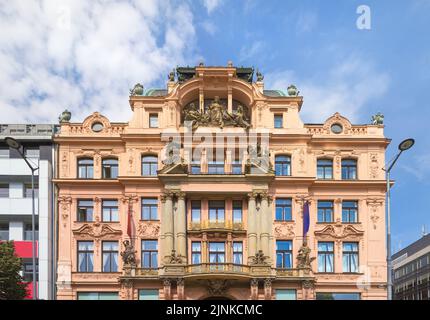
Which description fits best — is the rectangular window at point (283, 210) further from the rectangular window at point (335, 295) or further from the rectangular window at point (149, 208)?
the rectangular window at point (149, 208)

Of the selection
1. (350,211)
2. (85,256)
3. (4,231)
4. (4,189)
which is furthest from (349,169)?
(4,231)

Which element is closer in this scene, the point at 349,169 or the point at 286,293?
the point at 286,293

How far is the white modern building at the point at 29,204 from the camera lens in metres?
43.5

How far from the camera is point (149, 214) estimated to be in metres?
44.3

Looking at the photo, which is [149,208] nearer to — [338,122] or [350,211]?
[350,211]

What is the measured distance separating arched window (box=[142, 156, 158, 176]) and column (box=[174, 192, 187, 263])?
3126 mm

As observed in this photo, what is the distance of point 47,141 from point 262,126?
54.4 feet

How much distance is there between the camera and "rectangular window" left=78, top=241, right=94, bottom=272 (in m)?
43.2

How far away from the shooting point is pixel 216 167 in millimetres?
44812

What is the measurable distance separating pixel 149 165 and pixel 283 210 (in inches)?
420

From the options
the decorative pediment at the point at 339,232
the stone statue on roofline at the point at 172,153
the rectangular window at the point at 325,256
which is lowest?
the rectangular window at the point at 325,256

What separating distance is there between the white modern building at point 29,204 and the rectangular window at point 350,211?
21.8 meters

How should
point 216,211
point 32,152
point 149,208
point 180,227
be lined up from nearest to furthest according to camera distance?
point 180,227 < point 216,211 < point 149,208 < point 32,152

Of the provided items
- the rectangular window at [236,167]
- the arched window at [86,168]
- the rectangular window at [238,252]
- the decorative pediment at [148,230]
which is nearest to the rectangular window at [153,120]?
the arched window at [86,168]
